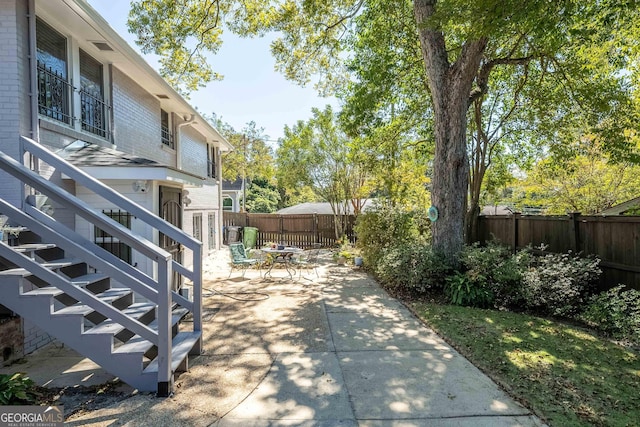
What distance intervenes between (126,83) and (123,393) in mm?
6091

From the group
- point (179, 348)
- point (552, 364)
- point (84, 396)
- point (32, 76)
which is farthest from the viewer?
point (32, 76)

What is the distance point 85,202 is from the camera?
18.7 feet

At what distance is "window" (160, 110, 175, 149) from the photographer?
9.42m

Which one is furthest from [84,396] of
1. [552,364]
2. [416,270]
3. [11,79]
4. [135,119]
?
[416,270]

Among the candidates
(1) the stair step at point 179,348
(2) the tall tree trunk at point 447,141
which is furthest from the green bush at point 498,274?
(1) the stair step at point 179,348

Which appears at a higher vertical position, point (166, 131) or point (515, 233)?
point (166, 131)

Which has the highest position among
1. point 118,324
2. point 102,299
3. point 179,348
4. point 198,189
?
point 198,189

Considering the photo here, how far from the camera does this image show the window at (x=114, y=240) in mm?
6090

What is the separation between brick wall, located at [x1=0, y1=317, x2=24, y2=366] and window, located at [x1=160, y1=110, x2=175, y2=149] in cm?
609

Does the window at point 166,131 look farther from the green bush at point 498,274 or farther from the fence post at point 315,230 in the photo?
the fence post at point 315,230

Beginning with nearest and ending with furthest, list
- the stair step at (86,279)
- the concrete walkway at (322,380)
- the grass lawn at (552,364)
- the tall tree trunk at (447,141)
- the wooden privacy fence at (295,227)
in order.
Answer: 1. the concrete walkway at (322,380)
2. the grass lawn at (552,364)
3. the stair step at (86,279)
4. the tall tree trunk at (447,141)
5. the wooden privacy fence at (295,227)

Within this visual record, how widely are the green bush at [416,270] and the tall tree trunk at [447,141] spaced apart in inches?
17.1

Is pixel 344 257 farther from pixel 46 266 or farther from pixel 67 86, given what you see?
pixel 46 266

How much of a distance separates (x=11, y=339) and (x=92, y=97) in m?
3.91
